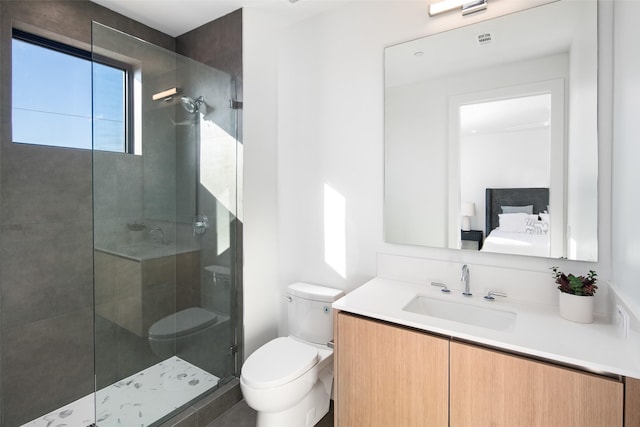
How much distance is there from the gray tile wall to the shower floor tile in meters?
0.11

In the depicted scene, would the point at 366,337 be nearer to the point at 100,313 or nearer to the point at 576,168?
the point at 576,168

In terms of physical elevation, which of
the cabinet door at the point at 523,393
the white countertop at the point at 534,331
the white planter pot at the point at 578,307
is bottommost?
the cabinet door at the point at 523,393

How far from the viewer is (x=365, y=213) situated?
196 cm

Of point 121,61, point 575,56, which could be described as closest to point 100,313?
point 121,61

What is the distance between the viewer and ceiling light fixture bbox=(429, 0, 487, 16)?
158cm

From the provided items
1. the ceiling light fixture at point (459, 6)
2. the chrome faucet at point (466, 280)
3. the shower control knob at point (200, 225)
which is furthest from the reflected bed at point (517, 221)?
the shower control knob at point (200, 225)

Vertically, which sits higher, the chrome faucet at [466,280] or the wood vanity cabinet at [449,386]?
the chrome faucet at [466,280]

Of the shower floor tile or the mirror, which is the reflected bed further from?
the shower floor tile

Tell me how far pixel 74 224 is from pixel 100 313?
2.27 feet

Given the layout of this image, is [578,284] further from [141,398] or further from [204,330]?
[141,398]

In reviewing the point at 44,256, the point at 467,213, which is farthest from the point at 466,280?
the point at 44,256

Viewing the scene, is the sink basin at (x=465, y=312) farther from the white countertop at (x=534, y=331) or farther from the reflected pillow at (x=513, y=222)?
the reflected pillow at (x=513, y=222)

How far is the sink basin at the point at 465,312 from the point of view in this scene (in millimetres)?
1431

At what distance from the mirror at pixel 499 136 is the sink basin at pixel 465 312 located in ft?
1.05
